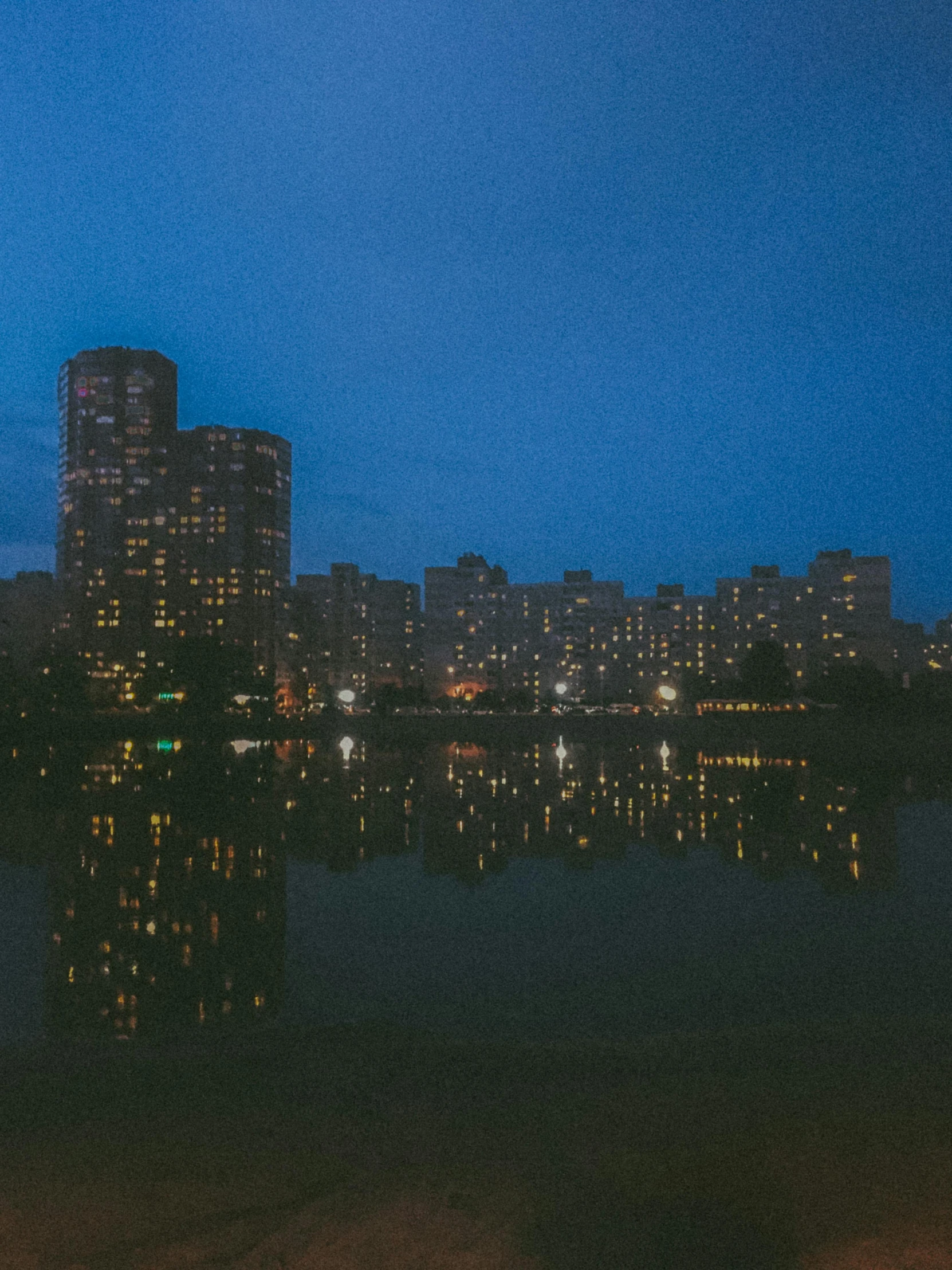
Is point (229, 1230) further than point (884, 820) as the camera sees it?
No

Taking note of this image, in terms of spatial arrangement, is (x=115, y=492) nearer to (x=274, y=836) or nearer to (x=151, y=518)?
(x=151, y=518)

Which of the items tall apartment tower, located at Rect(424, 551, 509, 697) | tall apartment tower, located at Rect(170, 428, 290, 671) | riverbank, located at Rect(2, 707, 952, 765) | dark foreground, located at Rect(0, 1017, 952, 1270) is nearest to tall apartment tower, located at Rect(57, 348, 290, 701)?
tall apartment tower, located at Rect(170, 428, 290, 671)

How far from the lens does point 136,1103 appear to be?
9484 millimetres

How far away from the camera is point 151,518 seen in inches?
6668

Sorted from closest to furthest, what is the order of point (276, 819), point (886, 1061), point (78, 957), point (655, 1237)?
point (655, 1237)
point (886, 1061)
point (78, 957)
point (276, 819)

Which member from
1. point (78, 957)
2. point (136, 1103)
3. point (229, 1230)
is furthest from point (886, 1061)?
point (78, 957)

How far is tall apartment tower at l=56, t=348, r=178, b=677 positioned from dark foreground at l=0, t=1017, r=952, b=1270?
16798 centimetres

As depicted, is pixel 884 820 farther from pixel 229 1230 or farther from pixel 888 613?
pixel 888 613

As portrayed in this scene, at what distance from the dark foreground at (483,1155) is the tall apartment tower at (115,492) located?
551 ft

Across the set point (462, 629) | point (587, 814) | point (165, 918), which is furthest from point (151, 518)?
point (165, 918)

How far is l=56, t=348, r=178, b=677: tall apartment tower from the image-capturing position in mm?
166250

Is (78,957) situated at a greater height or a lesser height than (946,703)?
lesser

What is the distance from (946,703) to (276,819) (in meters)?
67.3

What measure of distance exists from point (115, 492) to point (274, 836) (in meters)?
Result: 158
